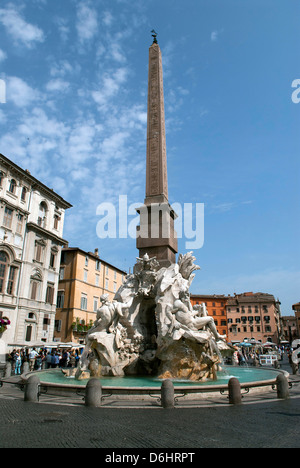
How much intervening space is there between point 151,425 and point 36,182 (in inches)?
974

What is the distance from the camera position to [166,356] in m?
8.77

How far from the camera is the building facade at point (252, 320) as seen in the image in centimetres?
5422

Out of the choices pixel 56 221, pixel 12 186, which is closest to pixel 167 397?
pixel 12 186

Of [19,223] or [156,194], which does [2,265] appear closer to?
[19,223]

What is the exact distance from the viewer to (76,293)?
30812mm

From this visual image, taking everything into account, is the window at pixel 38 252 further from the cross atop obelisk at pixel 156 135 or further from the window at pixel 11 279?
the cross atop obelisk at pixel 156 135

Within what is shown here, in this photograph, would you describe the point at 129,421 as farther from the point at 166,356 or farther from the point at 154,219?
the point at 154,219

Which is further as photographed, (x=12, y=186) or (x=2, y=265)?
(x=12, y=186)

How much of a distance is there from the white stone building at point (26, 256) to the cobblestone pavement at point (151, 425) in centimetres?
1781

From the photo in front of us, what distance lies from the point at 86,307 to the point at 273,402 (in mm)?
28054

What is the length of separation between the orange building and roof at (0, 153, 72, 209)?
31.2 metres

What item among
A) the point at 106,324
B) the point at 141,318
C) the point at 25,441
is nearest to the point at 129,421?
the point at 25,441

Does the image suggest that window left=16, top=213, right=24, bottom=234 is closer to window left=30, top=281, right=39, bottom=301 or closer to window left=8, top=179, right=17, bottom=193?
window left=8, top=179, right=17, bottom=193

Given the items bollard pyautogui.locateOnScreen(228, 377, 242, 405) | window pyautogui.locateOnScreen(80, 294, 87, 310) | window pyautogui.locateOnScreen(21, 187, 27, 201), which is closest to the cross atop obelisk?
bollard pyautogui.locateOnScreen(228, 377, 242, 405)
